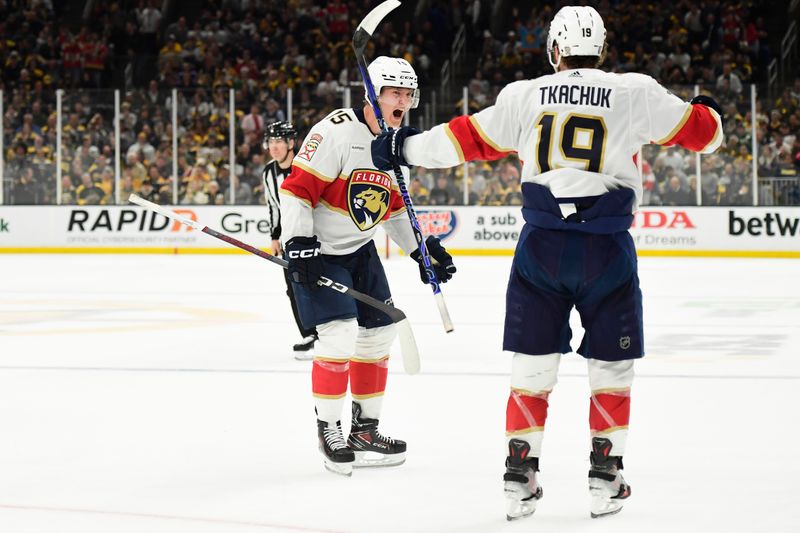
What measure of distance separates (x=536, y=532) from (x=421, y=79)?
589 inches

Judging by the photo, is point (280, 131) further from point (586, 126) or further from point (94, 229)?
point (94, 229)

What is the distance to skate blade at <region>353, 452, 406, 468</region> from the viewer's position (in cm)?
397

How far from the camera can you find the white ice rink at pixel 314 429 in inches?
129

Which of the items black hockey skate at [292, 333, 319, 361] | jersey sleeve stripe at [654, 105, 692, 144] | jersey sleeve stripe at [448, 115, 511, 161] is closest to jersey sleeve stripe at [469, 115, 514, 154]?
jersey sleeve stripe at [448, 115, 511, 161]

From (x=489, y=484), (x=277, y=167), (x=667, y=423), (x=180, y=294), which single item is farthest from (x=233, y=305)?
(x=489, y=484)

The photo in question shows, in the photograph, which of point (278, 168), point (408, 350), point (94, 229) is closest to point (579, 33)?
point (408, 350)

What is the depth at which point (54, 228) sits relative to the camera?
1467cm

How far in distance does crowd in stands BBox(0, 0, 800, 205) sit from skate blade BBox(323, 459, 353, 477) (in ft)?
33.2

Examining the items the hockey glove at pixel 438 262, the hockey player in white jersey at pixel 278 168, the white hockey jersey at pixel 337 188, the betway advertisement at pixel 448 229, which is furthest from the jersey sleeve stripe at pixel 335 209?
the betway advertisement at pixel 448 229

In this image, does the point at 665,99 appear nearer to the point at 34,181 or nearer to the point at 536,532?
the point at 536,532

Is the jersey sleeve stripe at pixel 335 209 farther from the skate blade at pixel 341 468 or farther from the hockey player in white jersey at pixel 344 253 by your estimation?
the skate blade at pixel 341 468

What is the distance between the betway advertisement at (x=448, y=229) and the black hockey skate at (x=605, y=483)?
10260 millimetres

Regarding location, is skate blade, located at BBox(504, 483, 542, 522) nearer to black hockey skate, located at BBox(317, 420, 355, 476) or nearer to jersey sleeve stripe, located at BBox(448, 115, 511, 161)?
black hockey skate, located at BBox(317, 420, 355, 476)

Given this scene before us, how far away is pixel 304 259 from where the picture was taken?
3.92 meters
